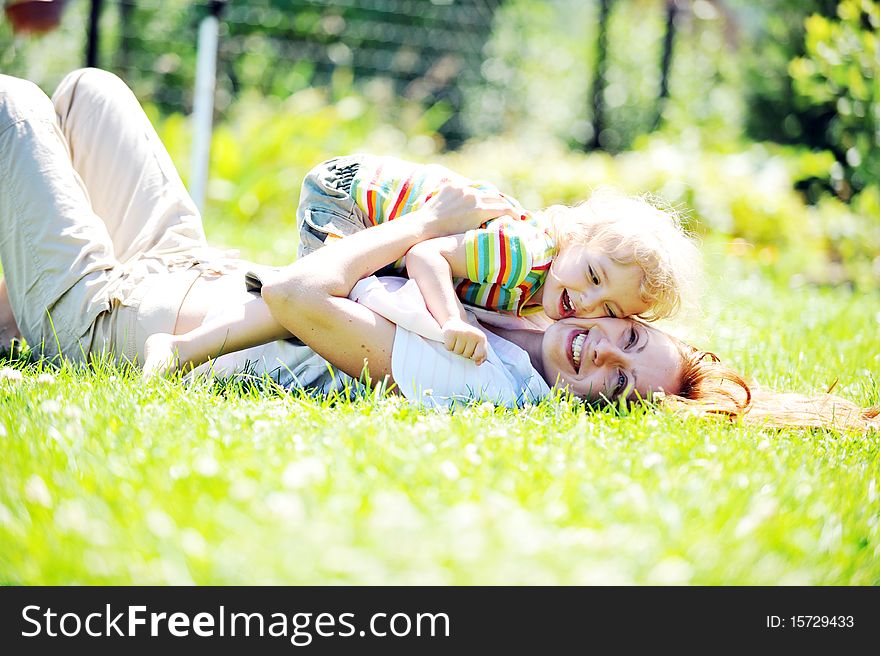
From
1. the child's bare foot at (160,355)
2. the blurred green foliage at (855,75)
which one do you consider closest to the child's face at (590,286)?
the child's bare foot at (160,355)

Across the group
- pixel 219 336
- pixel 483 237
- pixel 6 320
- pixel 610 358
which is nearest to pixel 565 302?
pixel 610 358

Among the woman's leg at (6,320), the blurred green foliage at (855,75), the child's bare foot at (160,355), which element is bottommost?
the woman's leg at (6,320)

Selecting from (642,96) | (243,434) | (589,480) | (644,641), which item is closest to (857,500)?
(589,480)

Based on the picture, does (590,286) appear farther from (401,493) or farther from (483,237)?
(401,493)

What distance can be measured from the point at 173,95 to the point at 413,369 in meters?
8.64

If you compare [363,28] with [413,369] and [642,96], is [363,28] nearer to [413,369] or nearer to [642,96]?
[642,96]

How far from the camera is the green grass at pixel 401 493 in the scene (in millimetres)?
1611

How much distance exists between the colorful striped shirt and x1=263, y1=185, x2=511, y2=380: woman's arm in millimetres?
101

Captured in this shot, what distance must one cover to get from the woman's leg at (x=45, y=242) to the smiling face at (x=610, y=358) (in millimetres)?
1431

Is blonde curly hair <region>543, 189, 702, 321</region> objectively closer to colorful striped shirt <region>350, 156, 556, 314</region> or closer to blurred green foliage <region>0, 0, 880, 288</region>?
colorful striped shirt <region>350, 156, 556, 314</region>

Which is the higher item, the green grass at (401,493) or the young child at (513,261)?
the young child at (513,261)

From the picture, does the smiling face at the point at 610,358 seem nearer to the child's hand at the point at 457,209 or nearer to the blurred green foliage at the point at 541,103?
the child's hand at the point at 457,209

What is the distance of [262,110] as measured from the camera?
28.2ft

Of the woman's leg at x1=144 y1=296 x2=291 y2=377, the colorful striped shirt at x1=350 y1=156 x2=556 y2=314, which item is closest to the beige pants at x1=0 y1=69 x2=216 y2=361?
the woman's leg at x1=144 y1=296 x2=291 y2=377
